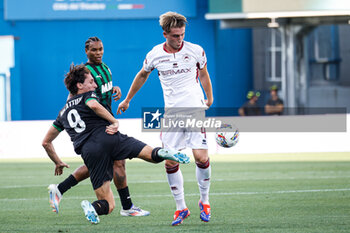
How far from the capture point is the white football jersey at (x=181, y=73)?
7.98 metres

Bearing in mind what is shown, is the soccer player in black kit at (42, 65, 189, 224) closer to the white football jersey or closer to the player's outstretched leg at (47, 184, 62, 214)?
the player's outstretched leg at (47, 184, 62, 214)

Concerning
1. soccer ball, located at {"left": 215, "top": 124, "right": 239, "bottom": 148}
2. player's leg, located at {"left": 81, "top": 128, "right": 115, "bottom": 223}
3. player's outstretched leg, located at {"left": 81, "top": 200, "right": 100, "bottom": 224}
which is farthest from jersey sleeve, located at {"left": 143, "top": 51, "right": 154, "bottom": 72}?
player's outstretched leg, located at {"left": 81, "top": 200, "right": 100, "bottom": 224}

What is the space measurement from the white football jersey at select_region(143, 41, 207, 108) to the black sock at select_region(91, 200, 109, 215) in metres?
1.37

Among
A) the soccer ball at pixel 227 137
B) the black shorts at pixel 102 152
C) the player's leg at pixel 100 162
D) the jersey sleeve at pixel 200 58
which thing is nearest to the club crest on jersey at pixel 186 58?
the jersey sleeve at pixel 200 58

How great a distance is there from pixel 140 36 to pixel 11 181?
Answer: 15.4 m

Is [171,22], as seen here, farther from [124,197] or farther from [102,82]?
[124,197]

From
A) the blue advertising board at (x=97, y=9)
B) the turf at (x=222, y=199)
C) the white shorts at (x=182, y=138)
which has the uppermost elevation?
the blue advertising board at (x=97, y=9)

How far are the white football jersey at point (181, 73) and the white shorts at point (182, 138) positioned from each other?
0.30 m

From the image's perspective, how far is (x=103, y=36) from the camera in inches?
1095

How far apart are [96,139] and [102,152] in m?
0.15

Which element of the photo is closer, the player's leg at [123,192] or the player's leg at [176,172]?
the player's leg at [176,172]

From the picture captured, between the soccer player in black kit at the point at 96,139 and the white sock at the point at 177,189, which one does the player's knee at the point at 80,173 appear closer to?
the soccer player in black kit at the point at 96,139

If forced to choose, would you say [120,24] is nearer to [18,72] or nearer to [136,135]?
[18,72]

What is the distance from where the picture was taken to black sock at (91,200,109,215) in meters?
7.30
